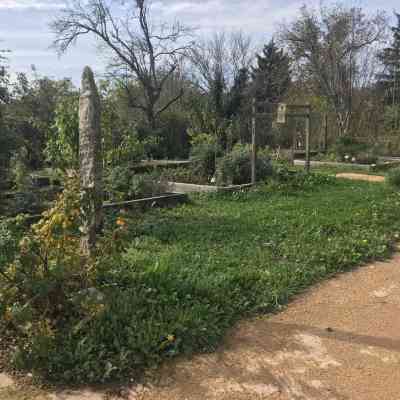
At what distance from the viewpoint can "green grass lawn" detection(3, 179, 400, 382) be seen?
297cm

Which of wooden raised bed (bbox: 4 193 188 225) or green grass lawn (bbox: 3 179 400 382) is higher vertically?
wooden raised bed (bbox: 4 193 188 225)

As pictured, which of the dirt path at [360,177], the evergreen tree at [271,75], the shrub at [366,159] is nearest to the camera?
the dirt path at [360,177]

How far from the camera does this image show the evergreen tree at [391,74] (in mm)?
22328

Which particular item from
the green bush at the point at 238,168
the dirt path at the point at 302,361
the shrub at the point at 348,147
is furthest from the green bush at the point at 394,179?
the dirt path at the point at 302,361

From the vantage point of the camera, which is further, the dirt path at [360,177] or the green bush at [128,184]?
the dirt path at [360,177]

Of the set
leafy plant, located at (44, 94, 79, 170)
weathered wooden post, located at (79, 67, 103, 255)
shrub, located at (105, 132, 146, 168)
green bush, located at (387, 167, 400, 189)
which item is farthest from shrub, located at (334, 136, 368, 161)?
weathered wooden post, located at (79, 67, 103, 255)

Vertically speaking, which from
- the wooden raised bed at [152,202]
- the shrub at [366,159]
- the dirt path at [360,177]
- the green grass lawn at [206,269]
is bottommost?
the green grass lawn at [206,269]

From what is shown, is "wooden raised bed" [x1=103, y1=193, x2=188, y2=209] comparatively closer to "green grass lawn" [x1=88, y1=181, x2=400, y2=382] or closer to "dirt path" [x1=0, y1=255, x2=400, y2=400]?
"green grass lawn" [x1=88, y1=181, x2=400, y2=382]

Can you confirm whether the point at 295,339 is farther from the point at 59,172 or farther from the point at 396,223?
the point at 59,172

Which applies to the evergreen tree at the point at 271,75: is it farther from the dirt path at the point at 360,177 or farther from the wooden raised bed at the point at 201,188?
the wooden raised bed at the point at 201,188

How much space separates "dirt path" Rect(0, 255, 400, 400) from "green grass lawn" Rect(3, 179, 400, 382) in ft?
0.57

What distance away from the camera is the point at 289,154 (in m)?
16.5

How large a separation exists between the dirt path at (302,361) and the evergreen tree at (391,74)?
21005 mm

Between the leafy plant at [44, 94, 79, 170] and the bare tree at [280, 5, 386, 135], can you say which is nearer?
the leafy plant at [44, 94, 79, 170]
